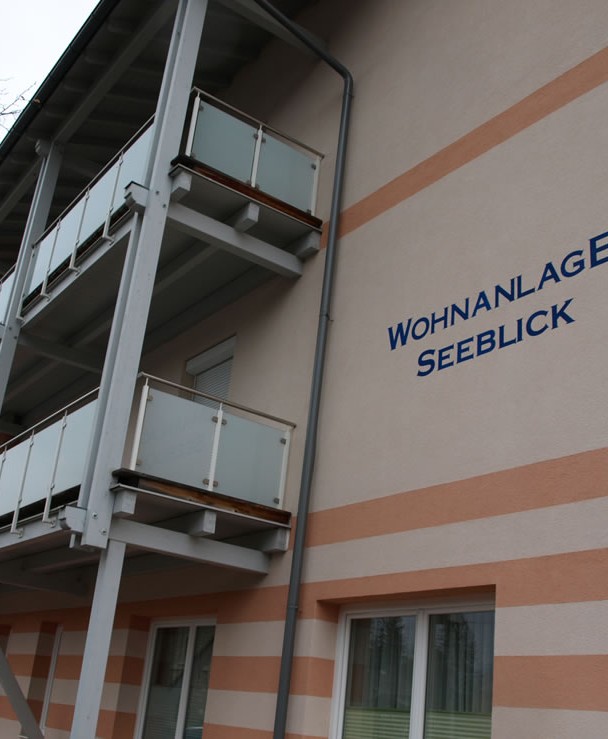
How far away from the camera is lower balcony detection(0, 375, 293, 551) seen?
306 inches

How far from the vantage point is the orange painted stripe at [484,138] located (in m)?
6.74

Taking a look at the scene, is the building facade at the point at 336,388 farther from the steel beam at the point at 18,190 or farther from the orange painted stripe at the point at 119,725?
the steel beam at the point at 18,190

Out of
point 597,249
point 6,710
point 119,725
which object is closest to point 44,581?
point 119,725

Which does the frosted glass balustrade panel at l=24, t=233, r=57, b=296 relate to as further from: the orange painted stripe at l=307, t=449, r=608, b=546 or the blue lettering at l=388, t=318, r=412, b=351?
the orange painted stripe at l=307, t=449, r=608, b=546

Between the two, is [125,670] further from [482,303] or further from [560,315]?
[560,315]

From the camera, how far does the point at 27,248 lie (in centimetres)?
1230

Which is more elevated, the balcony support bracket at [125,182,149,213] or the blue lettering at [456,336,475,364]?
the balcony support bracket at [125,182,149,213]

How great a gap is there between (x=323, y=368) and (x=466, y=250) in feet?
6.61

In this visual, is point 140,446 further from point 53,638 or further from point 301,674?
point 53,638

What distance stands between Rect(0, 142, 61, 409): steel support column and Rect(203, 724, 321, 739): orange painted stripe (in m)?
5.06

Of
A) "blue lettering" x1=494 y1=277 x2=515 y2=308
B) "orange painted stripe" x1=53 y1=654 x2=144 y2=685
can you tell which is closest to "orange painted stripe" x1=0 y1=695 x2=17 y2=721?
"orange painted stripe" x1=53 y1=654 x2=144 y2=685

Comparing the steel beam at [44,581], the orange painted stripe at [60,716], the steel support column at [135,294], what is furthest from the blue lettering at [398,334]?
the orange painted stripe at [60,716]

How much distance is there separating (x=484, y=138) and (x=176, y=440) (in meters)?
3.85

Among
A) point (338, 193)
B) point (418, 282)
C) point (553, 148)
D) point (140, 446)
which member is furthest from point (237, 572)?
point (553, 148)
